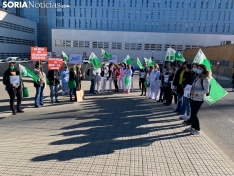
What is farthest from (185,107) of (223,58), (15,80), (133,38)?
(133,38)

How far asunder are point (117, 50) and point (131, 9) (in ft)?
58.6

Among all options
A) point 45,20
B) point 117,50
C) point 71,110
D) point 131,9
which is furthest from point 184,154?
point 45,20

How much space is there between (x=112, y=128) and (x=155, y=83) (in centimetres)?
482

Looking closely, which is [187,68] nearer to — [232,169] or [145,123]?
[145,123]

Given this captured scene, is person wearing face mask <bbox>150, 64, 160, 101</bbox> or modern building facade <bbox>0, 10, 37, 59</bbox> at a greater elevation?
modern building facade <bbox>0, 10, 37, 59</bbox>

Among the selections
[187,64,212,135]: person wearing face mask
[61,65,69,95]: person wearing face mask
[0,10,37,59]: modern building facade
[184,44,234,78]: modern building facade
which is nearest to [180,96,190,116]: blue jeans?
[187,64,212,135]: person wearing face mask

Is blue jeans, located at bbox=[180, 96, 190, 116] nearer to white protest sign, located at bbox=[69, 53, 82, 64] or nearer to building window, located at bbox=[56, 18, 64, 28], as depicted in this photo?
white protest sign, located at bbox=[69, 53, 82, 64]

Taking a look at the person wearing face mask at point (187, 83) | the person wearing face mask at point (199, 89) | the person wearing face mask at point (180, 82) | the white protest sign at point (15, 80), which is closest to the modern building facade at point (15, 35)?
the white protest sign at point (15, 80)

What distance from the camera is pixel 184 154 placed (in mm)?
4312

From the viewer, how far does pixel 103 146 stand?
15.1 feet

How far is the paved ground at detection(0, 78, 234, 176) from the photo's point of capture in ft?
12.1

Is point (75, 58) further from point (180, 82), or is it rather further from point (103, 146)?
point (103, 146)

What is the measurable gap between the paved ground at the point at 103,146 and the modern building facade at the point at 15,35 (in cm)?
3962

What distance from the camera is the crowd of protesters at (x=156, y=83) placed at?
5418 mm
